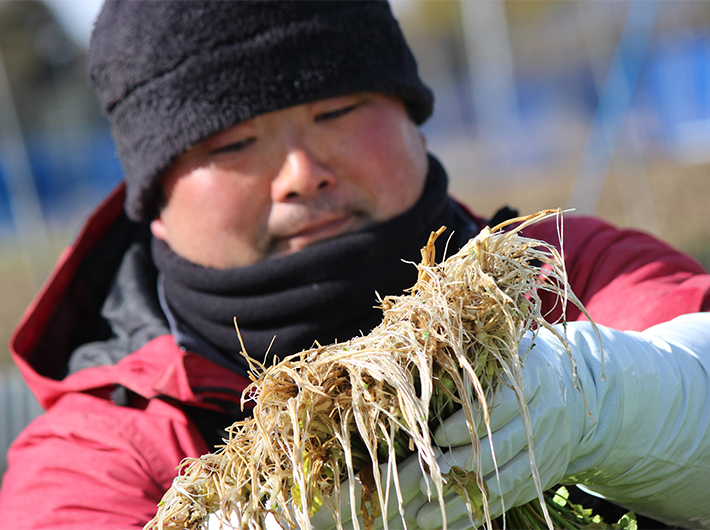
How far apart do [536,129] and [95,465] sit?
1202 cm

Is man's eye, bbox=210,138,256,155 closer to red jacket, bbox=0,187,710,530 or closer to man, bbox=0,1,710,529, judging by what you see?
man, bbox=0,1,710,529

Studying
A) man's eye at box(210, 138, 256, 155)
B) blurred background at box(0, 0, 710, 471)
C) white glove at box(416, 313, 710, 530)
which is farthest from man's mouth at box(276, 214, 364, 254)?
blurred background at box(0, 0, 710, 471)

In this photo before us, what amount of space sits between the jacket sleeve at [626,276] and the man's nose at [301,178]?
23.3 inches

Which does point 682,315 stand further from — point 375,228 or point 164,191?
point 164,191

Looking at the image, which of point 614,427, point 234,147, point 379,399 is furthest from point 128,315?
point 614,427

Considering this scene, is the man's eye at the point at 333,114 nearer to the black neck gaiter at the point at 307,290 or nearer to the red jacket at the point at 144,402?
the black neck gaiter at the point at 307,290

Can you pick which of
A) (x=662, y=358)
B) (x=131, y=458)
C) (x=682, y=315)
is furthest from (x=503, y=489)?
(x=131, y=458)

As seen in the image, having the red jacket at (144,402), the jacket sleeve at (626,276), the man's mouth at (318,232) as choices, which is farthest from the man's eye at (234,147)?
the jacket sleeve at (626,276)

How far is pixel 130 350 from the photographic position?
1.84 meters

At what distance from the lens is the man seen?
1.55 metres

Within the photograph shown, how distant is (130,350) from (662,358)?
4.46 ft

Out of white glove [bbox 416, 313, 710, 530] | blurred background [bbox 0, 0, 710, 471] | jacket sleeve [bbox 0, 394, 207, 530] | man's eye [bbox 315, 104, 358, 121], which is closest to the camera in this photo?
white glove [bbox 416, 313, 710, 530]

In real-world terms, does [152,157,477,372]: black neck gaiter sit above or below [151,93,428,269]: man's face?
below

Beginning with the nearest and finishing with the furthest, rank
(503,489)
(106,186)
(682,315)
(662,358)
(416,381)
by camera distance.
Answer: (416,381) → (503,489) → (662,358) → (682,315) → (106,186)
